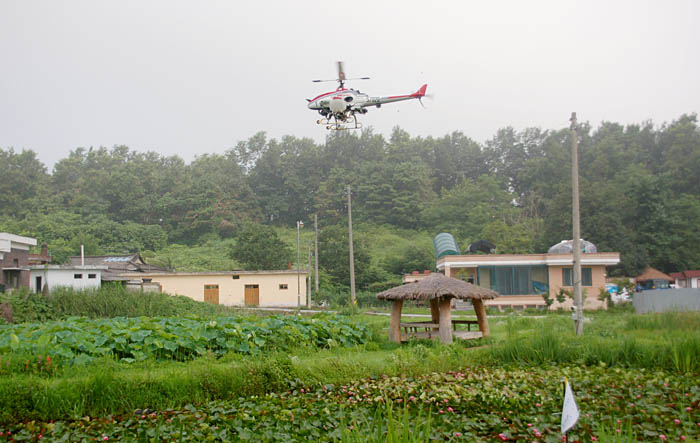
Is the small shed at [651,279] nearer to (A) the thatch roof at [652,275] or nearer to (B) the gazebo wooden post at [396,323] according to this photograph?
(A) the thatch roof at [652,275]

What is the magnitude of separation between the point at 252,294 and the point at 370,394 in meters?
30.3

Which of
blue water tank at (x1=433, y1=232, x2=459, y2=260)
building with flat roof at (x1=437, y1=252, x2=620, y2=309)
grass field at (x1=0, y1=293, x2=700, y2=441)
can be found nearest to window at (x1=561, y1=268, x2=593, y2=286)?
building with flat roof at (x1=437, y1=252, x2=620, y2=309)

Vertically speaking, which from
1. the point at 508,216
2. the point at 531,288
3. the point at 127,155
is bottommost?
the point at 531,288

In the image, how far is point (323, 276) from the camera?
40.9 metres

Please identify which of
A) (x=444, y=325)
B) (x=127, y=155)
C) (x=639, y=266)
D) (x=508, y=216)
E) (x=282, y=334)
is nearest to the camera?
(x=282, y=334)

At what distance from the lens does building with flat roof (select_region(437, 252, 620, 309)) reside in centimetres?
3192

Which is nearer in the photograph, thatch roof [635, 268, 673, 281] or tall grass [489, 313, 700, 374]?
tall grass [489, 313, 700, 374]

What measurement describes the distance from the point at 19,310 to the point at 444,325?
14419mm

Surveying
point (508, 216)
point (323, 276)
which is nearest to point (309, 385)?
point (323, 276)

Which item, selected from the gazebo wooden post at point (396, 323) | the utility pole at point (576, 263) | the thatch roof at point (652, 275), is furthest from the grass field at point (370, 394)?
the thatch roof at point (652, 275)

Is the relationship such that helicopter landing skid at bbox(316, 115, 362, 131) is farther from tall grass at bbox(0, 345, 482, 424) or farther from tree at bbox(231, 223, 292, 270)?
tree at bbox(231, 223, 292, 270)

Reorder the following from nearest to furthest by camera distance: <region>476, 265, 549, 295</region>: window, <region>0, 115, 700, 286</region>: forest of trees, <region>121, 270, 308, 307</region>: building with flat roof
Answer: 1. <region>476, 265, 549, 295</region>: window
2. <region>121, 270, 308, 307</region>: building with flat roof
3. <region>0, 115, 700, 286</region>: forest of trees

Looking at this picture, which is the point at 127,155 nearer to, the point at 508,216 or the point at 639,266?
the point at 508,216

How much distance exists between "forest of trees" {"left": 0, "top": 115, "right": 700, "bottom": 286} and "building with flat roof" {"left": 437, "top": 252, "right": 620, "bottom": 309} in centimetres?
940
